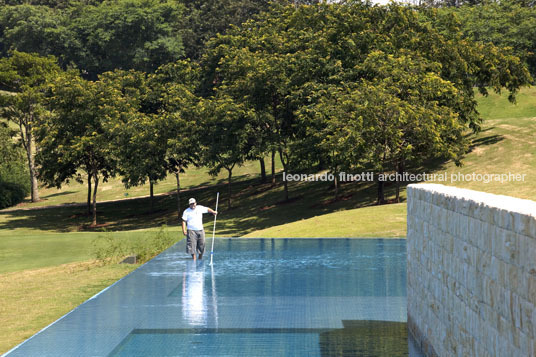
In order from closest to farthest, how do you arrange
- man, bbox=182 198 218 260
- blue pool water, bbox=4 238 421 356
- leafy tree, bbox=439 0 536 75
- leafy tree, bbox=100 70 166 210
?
blue pool water, bbox=4 238 421 356, man, bbox=182 198 218 260, leafy tree, bbox=100 70 166 210, leafy tree, bbox=439 0 536 75

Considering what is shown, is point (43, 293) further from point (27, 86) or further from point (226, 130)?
point (27, 86)

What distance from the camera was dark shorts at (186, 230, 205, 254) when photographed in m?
18.9

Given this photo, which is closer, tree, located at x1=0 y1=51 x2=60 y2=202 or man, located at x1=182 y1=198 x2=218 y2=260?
man, located at x1=182 y1=198 x2=218 y2=260

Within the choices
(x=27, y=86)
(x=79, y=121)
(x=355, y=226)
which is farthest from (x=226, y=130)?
(x=27, y=86)

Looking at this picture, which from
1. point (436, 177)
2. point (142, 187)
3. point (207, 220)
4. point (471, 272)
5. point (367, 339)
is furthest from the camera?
point (142, 187)

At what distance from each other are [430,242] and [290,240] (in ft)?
55.1

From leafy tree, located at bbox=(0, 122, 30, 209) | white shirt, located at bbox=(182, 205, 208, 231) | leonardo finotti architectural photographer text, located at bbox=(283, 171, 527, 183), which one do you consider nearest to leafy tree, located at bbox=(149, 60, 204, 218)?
leonardo finotti architectural photographer text, located at bbox=(283, 171, 527, 183)

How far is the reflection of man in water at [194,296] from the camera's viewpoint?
11.6m

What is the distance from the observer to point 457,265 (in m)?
7.40

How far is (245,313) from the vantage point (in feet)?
38.8

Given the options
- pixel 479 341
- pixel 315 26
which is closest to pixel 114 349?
pixel 479 341

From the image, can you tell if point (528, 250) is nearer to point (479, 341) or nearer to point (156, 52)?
point (479, 341)

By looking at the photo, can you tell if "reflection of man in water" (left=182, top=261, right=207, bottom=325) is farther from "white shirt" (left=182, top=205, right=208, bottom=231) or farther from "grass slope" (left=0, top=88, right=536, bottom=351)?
"grass slope" (left=0, top=88, right=536, bottom=351)

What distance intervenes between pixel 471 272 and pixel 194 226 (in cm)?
1268
